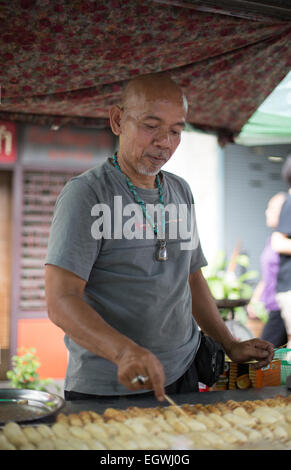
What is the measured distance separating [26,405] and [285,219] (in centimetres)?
300

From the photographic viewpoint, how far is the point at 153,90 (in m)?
1.96

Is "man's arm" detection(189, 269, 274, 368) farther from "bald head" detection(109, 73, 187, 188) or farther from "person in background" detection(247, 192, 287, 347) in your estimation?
"person in background" detection(247, 192, 287, 347)

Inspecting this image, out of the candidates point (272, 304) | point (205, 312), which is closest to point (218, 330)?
point (205, 312)

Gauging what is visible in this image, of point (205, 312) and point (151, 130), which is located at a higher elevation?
point (151, 130)

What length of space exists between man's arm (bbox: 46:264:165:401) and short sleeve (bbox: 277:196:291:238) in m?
2.74

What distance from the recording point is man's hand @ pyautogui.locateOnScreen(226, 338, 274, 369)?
215 cm

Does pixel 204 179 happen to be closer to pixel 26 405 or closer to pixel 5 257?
pixel 5 257

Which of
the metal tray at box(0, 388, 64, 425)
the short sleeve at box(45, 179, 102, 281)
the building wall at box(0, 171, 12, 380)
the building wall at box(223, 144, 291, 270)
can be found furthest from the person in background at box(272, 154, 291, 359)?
the building wall at box(0, 171, 12, 380)

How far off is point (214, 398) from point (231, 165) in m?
5.96

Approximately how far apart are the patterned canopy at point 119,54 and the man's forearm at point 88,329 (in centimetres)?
109

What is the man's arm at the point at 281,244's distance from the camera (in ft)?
13.6

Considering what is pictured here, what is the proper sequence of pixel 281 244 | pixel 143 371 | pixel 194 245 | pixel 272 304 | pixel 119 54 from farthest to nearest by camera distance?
pixel 272 304 < pixel 281 244 < pixel 119 54 < pixel 194 245 < pixel 143 371

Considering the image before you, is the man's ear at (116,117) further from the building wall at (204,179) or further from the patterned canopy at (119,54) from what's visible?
the building wall at (204,179)
